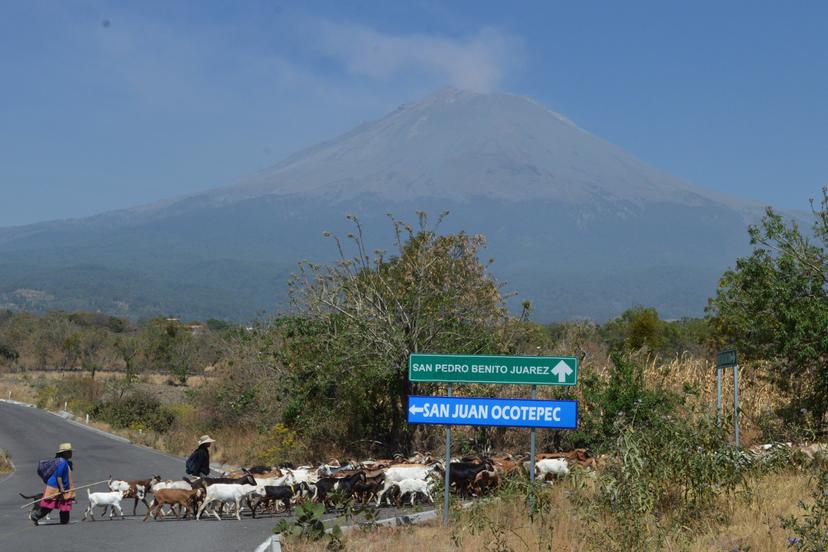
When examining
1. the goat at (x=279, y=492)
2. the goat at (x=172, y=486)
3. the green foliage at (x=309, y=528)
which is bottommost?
the goat at (x=279, y=492)

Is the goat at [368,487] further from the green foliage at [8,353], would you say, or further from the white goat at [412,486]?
the green foliage at [8,353]

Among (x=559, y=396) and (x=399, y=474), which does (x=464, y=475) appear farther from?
(x=559, y=396)

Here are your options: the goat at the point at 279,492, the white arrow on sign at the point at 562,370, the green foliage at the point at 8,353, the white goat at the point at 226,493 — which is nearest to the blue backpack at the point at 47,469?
the white goat at the point at 226,493

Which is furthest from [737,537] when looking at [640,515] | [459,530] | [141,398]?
[141,398]

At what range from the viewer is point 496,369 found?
14.3 m

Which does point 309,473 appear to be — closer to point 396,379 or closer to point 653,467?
point 396,379

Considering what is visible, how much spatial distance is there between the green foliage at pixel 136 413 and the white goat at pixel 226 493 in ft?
87.0

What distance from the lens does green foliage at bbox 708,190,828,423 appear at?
1881 cm

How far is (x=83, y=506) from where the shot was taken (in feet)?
67.7

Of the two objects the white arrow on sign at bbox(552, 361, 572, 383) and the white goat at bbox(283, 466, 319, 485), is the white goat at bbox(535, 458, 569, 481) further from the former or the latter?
the white goat at bbox(283, 466, 319, 485)

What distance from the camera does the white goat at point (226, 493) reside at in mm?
16734

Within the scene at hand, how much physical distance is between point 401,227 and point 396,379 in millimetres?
4187

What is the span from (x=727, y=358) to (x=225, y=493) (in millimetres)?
8788

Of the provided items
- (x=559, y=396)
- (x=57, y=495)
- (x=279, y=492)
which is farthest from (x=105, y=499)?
(x=559, y=396)
